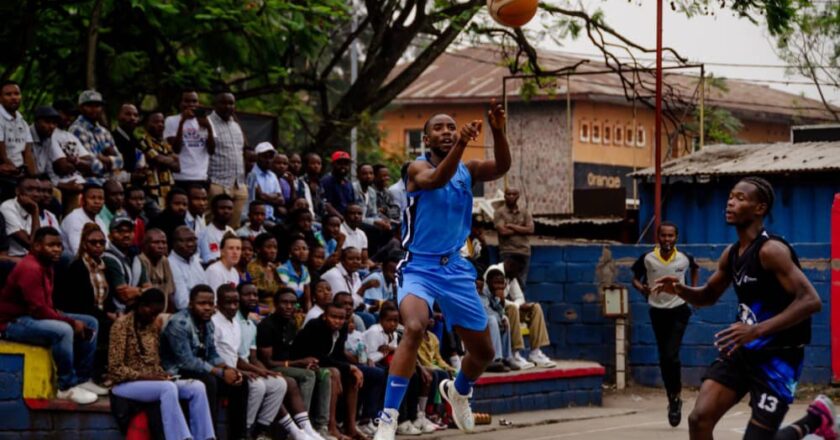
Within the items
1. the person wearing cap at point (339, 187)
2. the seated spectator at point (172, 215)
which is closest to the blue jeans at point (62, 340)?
the seated spectator at point (172, 215)

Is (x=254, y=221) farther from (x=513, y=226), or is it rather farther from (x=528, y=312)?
(x=513, y=226)

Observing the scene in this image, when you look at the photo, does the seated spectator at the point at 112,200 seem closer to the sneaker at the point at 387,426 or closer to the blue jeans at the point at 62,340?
the blue jeans at the point at 62,340

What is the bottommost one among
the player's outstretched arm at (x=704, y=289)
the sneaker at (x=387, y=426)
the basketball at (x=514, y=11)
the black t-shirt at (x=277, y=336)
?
the sneaker at (x=387, y=426)

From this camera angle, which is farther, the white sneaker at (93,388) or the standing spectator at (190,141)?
the standing spectator at (190,141)

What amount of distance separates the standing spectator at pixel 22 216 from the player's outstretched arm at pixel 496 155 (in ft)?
15.3

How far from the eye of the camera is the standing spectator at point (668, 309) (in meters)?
16.4

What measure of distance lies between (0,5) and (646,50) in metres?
9.72

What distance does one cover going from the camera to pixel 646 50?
2286 centimetres

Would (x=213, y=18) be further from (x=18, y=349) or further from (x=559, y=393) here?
(x=18, y=349)

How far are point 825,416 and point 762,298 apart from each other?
43.8 inches

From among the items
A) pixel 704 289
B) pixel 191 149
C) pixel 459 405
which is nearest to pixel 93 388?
pixel 459 405

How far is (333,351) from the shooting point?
14.7 meters

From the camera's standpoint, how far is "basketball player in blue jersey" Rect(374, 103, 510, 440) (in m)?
10.2

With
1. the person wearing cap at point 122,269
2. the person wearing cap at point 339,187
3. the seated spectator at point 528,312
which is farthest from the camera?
the seated spectator at point 528,312
